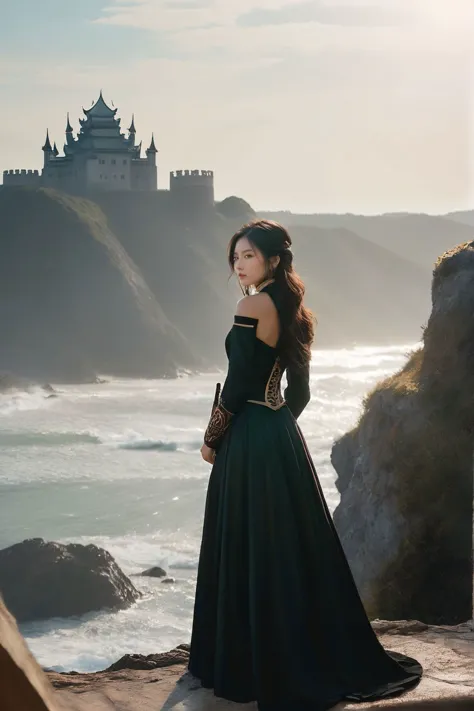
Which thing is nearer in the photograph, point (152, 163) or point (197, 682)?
point (197, 682)

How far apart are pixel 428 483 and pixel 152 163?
68.5 metres

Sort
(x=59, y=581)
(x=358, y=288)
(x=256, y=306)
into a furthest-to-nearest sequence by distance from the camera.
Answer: (x=358, y=288) < (x=59, y=581) < (x=256, y=306)

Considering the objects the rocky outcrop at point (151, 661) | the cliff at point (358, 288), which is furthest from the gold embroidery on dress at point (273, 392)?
the cliff at point (358, 288)

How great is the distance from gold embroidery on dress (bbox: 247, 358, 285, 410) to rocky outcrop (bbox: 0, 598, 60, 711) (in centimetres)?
178

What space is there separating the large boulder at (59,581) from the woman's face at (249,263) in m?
13.6

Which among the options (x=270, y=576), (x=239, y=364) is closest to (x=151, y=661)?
(x=270, y=576)

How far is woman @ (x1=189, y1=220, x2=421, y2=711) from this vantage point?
3723 millimetres

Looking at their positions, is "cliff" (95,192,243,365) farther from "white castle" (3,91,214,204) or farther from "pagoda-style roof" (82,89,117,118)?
"pagoda-style roof" (82,89,117,118)

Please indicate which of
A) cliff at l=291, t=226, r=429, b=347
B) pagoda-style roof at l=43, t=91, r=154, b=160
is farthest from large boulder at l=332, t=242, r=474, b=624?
cliff at l=291, t=226, r=429, b=347

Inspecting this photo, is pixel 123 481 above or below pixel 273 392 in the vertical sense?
below

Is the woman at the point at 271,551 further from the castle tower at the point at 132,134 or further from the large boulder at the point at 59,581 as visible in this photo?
the castle tower at the point at 132,134

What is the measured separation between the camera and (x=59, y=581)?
17.1 metres

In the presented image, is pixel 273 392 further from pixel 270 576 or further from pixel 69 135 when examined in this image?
pixel 69 135

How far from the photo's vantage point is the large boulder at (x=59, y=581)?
16.7 m
